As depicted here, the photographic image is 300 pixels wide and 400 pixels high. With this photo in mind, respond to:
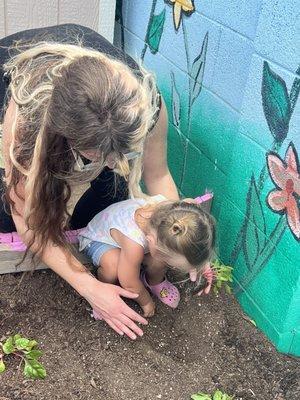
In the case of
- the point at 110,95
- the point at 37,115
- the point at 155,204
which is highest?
the point at 110,95

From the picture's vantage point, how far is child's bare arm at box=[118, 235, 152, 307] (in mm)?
1842

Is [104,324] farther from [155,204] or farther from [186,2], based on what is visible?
[186,2]

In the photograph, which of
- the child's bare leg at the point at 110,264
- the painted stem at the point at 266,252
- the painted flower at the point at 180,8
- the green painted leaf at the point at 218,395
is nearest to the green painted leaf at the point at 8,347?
the child's bare leg at the point at 110,264

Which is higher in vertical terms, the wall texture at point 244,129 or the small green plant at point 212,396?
the wall texture at point 244,129

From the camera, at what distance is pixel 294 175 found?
168cm

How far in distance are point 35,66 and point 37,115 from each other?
0.19 meters

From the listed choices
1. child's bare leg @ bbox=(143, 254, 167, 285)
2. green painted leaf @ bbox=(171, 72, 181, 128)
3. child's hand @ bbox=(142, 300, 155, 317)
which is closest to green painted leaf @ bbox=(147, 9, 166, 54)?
green painted leaf @ bbox=(171, 72, 181, 128)

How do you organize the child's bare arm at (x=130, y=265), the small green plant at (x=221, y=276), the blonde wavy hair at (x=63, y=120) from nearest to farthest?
the blonde wavy hair at (x=63, y=120) → the child's bare arm at (x=130, y=265) → the small green plant at (x=221, y=276)

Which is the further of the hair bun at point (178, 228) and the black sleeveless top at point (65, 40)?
the black sleeveless top at point (65, 40)

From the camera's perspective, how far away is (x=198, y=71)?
233 cm

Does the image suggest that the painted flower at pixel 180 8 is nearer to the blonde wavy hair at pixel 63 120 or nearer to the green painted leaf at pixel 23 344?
the blonde wavy hair at pixel 63 120

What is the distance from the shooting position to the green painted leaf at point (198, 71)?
7.46ft

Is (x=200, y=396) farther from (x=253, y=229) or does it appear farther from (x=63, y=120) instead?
(x=63, y=120)

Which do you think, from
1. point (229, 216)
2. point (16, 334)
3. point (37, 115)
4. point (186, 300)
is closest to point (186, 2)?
point (229, 216)
